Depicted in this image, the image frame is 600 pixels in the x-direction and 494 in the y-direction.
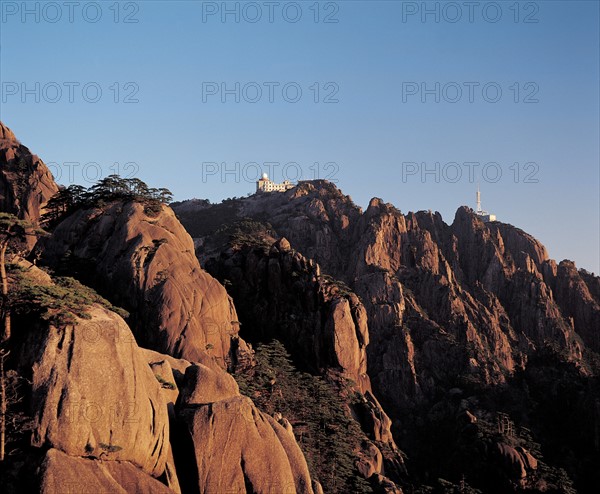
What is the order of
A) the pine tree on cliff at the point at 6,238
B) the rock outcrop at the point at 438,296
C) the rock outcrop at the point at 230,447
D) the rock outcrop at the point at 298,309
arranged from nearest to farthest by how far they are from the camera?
the pine tree on cliff at the point at 6,238
the rock outcrop at the point at 230,447
the rock outcrop at the point at 298,309
the rock outcrop at the point at 438,296

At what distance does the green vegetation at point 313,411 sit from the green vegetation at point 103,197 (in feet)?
75.9

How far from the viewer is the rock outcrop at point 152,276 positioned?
80.8 m

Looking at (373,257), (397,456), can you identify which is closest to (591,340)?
(373,257)

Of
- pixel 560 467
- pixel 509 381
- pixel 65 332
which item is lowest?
pixel 560 467

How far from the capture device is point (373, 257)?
168 meters

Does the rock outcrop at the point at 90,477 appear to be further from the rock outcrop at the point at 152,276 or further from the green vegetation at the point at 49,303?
the rock outcrop at the point at 152,276

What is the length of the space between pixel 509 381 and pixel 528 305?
2989 centimetres

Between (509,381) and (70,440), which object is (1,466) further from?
(509,381)

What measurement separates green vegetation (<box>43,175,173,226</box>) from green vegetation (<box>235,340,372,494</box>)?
23121 millimetres

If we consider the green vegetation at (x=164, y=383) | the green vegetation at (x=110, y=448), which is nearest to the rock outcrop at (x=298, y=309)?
the green vegetation at (x=164, y=383)

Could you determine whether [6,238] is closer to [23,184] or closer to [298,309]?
[298,309]

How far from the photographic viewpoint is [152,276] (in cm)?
8250

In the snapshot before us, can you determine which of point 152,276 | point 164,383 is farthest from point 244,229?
point 164,383

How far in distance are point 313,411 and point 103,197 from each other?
36.4 meters
